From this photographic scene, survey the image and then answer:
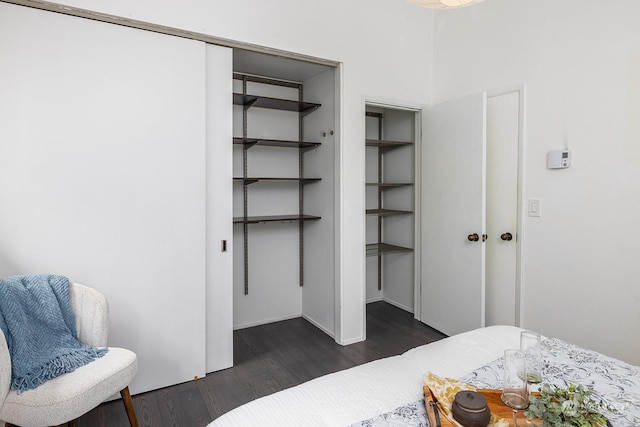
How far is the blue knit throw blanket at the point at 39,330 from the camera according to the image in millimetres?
1555

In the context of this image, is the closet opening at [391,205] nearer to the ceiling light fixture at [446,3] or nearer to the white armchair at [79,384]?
the ceiling light fixture at [446,3]

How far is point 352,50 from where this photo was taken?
9.57 ft

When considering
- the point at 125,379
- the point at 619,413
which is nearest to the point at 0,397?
the point at 125,379

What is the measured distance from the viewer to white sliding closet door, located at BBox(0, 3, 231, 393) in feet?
6.27

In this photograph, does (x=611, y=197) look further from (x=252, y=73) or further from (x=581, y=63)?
(x=252, y=73)

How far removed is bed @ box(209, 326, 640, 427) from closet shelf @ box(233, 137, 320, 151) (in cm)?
205

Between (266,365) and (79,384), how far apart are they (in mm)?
1333

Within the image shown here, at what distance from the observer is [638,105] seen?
2.04m

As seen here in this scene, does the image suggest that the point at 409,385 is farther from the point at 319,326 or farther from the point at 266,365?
the point at 319,326

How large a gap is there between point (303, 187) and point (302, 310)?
121cm

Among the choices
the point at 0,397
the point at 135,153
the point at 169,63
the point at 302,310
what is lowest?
the point at 302,310

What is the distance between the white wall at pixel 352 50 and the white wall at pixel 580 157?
2.13ft

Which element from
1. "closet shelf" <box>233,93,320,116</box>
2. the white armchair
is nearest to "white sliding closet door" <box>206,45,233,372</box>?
"closet shelf" <box>233,93,320,116</box>

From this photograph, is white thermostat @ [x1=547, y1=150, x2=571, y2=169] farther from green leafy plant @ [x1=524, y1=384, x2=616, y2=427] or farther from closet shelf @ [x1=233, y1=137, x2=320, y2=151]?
green leafy plant @ [x1=524, y1=384, x2=616, y2=427]
